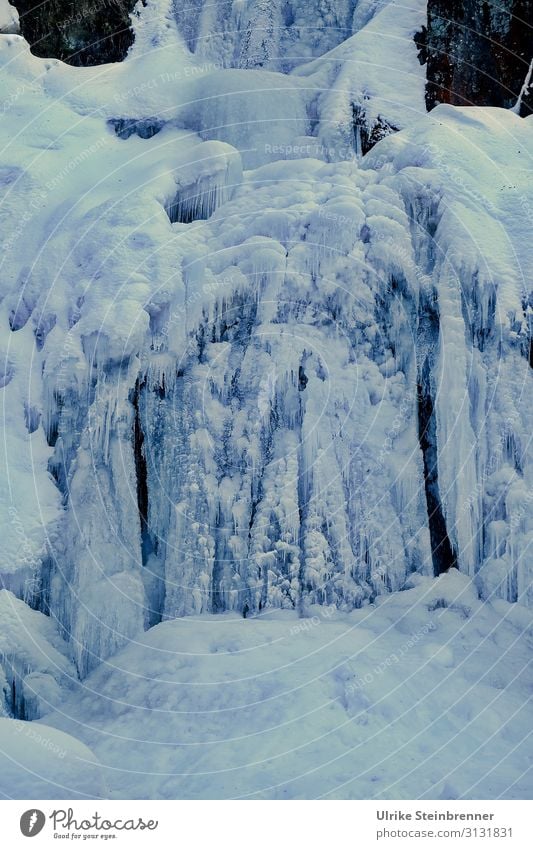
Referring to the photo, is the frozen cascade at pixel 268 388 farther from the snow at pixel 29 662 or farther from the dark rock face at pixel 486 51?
the dark rock face at pixel 486 51

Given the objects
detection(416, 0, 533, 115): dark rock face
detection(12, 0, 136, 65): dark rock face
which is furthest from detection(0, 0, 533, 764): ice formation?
detection(12, 0, 136, 65): dark rock face

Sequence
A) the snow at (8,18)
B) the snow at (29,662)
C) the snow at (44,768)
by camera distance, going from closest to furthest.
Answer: the snow at (44,768) → the snow at (29,662) → the snow at (8,18)

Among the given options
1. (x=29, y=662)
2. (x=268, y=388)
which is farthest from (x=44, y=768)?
(x=268, y=388)

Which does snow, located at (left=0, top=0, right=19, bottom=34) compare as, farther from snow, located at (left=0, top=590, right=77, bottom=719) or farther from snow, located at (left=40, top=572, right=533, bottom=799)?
snow, located at (left=40, top=572, right=533, bottom=799)

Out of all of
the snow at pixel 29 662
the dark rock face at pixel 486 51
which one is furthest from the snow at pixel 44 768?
the dark rock face at pixel 486 51

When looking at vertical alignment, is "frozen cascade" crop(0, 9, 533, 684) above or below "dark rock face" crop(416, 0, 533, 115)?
below

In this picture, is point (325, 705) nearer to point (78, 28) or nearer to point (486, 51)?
point (486, 51)
